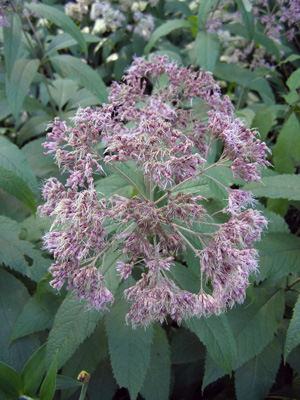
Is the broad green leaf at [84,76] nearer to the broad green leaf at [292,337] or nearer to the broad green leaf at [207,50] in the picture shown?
the broad green leaf at [207,50]

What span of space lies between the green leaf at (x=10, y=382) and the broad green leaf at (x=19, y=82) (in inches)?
64.2

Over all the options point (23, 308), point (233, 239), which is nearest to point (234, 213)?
point (233, 239)

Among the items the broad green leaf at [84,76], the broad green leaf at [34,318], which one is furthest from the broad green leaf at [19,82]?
the broad green leaf at [34,318]

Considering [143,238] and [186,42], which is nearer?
[143,238]

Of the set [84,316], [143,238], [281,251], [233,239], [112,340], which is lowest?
[112,340]

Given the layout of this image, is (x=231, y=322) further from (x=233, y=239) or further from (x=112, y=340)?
(x=233, y=239)

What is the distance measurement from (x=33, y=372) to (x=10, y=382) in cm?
12

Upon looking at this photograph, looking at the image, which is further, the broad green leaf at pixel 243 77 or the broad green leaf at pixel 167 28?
the broad green leaf at pixel 243 77

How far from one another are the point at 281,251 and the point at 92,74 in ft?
6.26

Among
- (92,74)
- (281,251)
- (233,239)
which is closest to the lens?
(233,239)

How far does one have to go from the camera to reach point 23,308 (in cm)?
218

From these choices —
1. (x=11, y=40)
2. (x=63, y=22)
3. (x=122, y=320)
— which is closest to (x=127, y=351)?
(x=122, y=320)

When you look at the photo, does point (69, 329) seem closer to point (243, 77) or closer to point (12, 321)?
point (12, 321)

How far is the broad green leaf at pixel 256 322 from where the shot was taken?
212 cm
